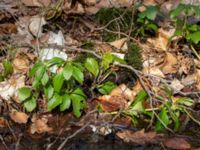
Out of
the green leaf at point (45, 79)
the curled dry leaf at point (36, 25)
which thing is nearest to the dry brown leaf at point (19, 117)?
the green leaf at point (45, 79)

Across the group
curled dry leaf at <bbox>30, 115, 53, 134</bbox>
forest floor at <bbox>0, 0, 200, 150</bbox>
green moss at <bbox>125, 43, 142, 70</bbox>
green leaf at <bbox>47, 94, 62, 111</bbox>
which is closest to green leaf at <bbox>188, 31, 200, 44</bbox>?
forest floor at <bbox>0, 0, 200, 150</bbox>

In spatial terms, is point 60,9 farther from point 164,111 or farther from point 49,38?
point 164,111

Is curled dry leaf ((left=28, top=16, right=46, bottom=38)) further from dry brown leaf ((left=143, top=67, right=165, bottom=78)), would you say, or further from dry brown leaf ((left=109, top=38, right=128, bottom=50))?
dry brown leaf ((left=143, top=67, right=165, bottom=78))

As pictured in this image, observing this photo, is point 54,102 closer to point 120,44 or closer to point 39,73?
point 39,73

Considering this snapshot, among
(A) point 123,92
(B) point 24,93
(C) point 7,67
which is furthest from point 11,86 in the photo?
(A) point 123,92

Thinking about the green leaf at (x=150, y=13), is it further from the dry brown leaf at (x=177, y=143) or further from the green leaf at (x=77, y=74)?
the dry brown leaf at (x=177, y=143)

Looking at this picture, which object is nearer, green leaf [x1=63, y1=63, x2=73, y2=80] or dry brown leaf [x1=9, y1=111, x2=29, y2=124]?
green leaf [x1=63, y1=63, x2=73, y2=80]
